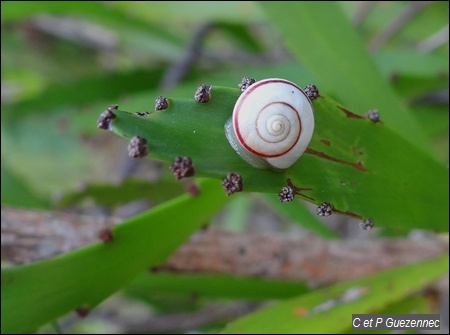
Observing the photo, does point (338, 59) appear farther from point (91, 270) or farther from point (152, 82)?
point (152, 82)

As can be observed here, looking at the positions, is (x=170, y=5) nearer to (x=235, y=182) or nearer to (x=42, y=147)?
(x=42, y=147)

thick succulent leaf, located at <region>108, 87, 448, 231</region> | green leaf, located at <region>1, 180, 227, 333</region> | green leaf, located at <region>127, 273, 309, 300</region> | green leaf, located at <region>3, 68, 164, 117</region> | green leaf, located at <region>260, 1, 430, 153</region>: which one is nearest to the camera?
thick succulent leaf, located at <region>108, 87, 448, 231</region>

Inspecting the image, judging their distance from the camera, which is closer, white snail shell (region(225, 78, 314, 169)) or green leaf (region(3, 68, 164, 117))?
white snail shell (region(225, 78, 314, 169))

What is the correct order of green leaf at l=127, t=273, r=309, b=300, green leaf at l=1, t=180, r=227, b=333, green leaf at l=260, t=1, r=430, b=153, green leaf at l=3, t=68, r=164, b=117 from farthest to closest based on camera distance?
green leaf at l=3, t=68, r=164, b=117
green leaf at l=127, t=273, r=309, b=300
green leaf at l=260, t=1, r=430, b=153
green leaf at l=1, t=180, r=227, b=333

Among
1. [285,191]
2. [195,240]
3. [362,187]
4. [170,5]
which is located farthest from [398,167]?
[170,5]

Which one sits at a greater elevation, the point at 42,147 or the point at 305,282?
the point at 42,147

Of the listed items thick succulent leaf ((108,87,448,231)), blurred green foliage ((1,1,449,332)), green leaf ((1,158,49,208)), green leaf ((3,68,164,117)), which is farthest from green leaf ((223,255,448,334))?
green leaf ((3,68,164,117))

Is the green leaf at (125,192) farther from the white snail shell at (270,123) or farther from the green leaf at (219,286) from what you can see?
the white snail shell at (270,123)

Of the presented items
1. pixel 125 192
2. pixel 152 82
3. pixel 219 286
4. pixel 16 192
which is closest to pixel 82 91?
pixel 152 82

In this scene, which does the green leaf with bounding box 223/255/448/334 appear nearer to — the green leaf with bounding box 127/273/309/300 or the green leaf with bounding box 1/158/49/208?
the green leaf with bounding box 127/273/309/300
